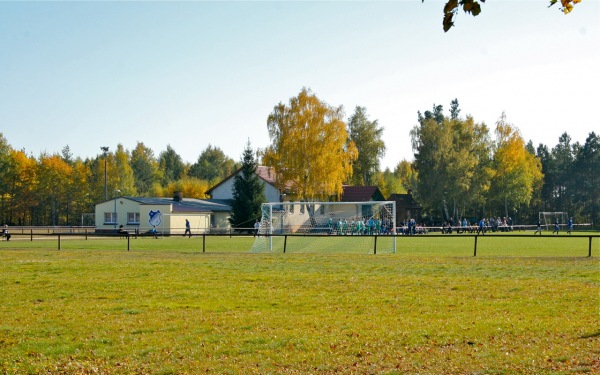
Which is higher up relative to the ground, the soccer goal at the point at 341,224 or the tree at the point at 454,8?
the tree at the point at 454,8

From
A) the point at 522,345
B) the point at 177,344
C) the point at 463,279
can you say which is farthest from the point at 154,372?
the point at 463,279

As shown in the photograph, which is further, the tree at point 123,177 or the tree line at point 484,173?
the tree at point 123,177

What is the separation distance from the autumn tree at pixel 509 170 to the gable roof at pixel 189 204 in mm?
35728

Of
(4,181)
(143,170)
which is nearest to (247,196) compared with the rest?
(4,181)

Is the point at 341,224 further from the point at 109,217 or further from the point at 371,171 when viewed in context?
the point at 371,171

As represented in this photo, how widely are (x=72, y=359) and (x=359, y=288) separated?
8.53 meters

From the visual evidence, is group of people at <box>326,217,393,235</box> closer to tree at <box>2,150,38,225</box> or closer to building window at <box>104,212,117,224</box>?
building window at <box>104,212,117,224</box>

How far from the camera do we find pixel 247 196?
67.4 meters

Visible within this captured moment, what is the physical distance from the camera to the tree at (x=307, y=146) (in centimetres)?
7300

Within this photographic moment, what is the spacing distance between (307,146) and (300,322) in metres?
61.1

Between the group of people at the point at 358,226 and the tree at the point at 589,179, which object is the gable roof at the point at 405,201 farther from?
the group of people at the point at 358,226

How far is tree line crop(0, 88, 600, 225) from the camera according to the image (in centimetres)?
7369

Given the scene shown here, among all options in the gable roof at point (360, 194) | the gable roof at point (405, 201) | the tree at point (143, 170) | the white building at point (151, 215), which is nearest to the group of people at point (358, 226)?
the white building at point (151, 215)

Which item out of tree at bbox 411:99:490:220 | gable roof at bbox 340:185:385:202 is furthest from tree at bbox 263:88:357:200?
tree at bbox 411:99:490:220
